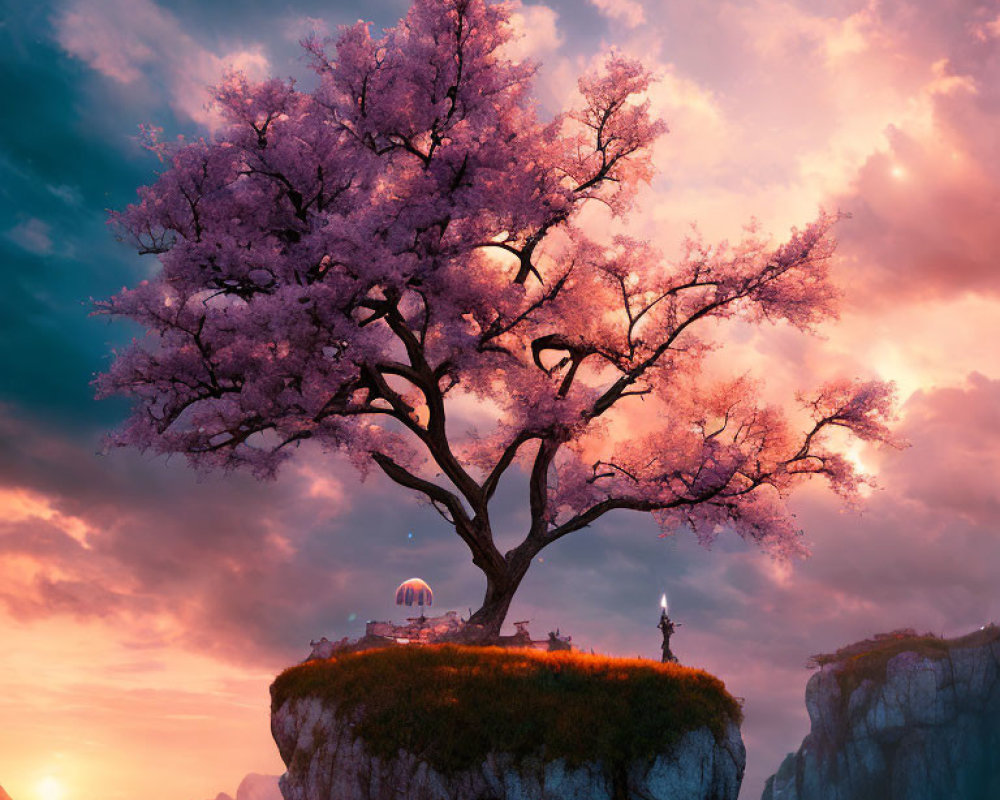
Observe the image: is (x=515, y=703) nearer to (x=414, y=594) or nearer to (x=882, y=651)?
(x=414, y=594)

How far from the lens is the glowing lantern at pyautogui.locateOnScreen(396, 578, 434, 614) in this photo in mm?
23656

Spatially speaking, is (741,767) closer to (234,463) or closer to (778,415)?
(778,415)

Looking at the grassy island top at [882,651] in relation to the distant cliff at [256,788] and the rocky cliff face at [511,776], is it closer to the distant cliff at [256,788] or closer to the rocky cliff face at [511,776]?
the rocky cliff face at [511,776]

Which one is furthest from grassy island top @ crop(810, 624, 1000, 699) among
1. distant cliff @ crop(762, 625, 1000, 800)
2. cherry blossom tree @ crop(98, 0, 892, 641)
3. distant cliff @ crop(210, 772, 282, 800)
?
distant cliff @ crop(210, 772, 282, 800)

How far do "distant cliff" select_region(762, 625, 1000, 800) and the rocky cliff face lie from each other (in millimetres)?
34652

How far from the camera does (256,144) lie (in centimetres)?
1709

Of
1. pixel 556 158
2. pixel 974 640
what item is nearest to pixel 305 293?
pixel 556 158

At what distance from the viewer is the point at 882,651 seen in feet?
147

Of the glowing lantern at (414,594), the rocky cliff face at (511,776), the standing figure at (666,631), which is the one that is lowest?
the rocky cliff face at (511,776)

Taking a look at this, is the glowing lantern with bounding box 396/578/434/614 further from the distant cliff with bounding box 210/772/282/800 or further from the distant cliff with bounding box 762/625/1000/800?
the distant cliff with bounding box 210/772/282/800

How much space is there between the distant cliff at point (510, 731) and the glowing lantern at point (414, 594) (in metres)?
8.22

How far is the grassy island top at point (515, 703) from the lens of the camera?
1319 centimetres

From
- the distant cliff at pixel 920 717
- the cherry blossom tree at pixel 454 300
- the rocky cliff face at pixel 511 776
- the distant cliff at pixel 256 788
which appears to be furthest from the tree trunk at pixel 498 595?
the distant cliff at pixel 256 788

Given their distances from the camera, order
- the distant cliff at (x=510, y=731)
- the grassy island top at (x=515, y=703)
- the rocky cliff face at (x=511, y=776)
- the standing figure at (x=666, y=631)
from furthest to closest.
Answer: the standing figure at (x=666, y=631) < the grassy island top at (x=515, y=703) < the distant cliff at (x=510, y=731) < the rocky cliff face at (x=511, y=776)
